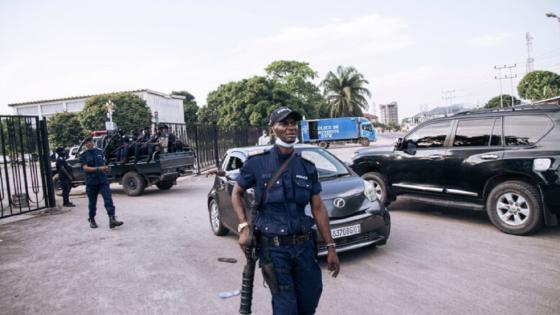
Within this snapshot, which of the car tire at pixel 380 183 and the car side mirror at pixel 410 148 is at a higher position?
the car side mirror at pixel 410 148

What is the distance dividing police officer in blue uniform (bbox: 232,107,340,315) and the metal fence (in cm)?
1399

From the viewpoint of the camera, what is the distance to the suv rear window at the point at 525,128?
548 cm

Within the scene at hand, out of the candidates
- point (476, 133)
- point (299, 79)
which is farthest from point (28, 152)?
point (299, 79)

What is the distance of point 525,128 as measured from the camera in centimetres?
569

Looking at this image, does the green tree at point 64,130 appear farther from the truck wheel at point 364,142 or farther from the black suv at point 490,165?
the black suv at point 490,165

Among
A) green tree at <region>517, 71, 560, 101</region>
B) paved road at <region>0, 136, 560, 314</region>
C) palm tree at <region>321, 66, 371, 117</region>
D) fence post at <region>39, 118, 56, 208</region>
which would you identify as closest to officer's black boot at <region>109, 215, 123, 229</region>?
paved road at <region>0, 136, 560, 314</region>

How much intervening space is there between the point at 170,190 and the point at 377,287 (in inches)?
397

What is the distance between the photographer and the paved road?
3740 mm

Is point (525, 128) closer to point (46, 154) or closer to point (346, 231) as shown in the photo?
point (346, 231)

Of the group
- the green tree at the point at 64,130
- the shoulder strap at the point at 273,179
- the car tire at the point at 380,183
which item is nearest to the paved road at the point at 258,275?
the car tire at the point at 380,183

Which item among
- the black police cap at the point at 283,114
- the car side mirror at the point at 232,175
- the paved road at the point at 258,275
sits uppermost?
the black police cap at the point at 283,114

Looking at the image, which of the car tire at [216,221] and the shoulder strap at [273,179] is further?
the car tire at [216,221]

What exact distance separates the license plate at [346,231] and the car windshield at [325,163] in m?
0.96

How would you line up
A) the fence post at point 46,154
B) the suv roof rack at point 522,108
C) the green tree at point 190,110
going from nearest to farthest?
the suv roof rack at point 522,108
the fence post at point 46,154
the green tree at point 190,110
